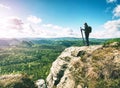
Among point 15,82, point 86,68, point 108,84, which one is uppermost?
point 86,68

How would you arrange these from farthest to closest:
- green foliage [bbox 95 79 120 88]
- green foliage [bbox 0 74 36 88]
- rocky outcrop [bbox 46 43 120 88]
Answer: green foliage [bbox 0 74 36 88]
rocky outcrop [bbox 46 43 120 88]
green foliage [bbox 95 79 120 88]

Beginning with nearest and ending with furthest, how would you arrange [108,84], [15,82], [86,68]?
[108,84] < [86,68] < [15,82]

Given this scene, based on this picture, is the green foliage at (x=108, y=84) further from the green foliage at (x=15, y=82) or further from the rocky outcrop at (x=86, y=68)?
the green foliage at (x=15, y=82)

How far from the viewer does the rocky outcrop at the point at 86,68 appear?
80.1 ft

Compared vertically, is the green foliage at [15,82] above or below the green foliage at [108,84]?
below

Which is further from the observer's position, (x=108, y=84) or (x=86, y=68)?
(x=86, y=68)

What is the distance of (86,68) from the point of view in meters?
27.3

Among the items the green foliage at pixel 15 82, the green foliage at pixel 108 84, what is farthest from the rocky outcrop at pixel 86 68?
the green foliage at pixel 15 82

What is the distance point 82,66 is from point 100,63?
9.86ft

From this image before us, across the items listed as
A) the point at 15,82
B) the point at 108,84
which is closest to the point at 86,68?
the point at 108,84

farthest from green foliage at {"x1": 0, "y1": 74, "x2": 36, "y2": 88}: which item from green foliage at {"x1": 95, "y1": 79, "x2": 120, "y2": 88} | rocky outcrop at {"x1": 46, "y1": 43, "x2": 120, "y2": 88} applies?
green foliage at {"x1": 95, "y1": 79, "x2": 120, "y2": 88}

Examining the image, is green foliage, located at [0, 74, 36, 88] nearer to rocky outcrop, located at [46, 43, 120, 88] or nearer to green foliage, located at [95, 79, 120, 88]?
rocky outcrop, located at [46, 43, 120, 88]

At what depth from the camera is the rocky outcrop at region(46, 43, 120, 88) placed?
80.1ft

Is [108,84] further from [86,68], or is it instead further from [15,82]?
[15,82]
